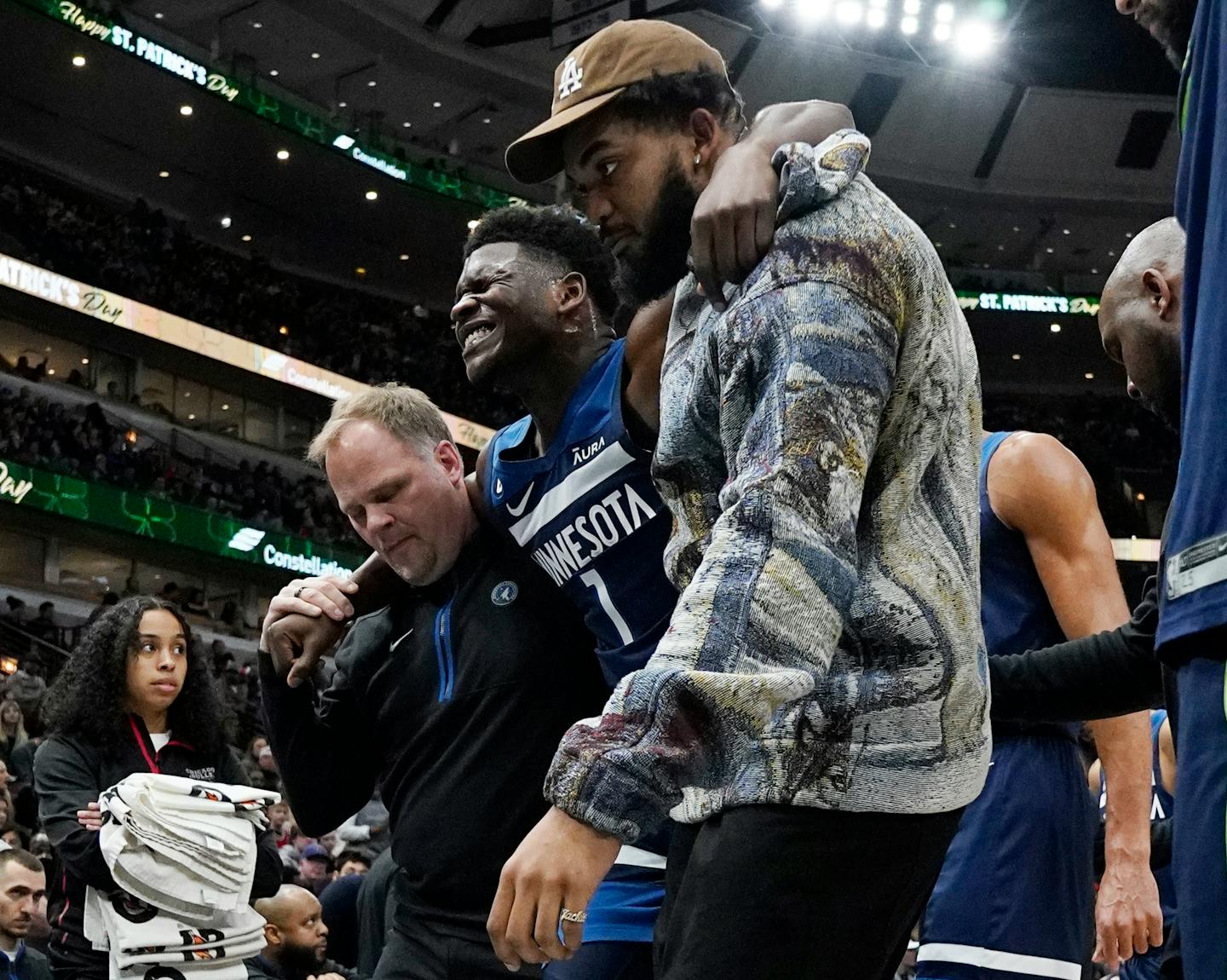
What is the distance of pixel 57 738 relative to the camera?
426 cm

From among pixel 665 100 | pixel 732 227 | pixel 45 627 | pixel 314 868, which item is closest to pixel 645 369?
pixel 665 100

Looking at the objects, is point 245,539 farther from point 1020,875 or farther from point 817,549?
point 817,549

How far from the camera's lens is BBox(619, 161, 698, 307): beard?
6.15 ft

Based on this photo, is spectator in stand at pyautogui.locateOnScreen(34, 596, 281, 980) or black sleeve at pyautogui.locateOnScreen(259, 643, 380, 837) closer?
black sleeve at pyautogui.locateOnScreen(259, 643, 380, 837)

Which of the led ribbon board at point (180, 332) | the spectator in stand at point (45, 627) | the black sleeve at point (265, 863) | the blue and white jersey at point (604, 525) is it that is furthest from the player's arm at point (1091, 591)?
the spectator in stand at point (45, 627)

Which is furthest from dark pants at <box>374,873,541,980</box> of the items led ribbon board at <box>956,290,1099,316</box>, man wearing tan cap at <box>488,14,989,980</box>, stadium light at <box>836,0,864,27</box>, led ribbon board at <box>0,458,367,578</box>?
led ribbon board at <box>956,290,1099,316</box>

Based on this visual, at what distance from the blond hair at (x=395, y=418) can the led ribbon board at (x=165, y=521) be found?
16685mm

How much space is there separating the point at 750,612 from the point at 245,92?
22.6 meters

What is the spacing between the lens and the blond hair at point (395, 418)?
2885mm

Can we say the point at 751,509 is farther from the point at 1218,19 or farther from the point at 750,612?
the point at 1218,19

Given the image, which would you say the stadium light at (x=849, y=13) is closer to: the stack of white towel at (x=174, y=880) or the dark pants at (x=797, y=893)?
the stack of white towel at (x=174, y=880)

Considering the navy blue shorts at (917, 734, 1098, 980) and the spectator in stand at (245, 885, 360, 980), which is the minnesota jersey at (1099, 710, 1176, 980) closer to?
the navy blue shorts at (917, 734, 1098, 980)

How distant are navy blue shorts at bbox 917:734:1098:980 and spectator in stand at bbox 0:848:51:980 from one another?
12.8 feet

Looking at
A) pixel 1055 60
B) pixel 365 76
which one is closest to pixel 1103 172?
pixel 1055 60
